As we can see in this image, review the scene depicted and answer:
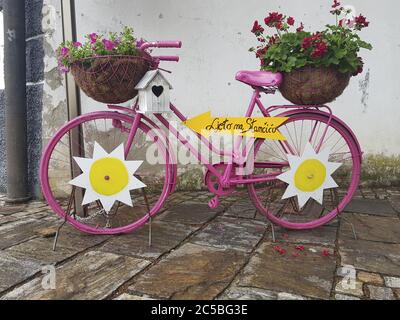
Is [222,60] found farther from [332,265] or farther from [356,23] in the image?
[332,265]

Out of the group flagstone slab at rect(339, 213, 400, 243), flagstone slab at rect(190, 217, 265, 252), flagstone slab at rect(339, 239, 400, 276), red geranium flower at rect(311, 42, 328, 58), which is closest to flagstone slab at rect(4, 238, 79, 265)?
flagstone slab at rect(190, 217, 265, 252)

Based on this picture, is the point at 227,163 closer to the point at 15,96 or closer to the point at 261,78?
the point at 261,78

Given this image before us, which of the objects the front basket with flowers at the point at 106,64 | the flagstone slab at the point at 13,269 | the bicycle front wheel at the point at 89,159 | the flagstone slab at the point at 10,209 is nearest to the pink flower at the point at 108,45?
the front basket with flowers at the point at 106,64

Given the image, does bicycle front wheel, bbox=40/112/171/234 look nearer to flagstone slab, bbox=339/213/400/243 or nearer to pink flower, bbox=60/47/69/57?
pink flower, bbox=60/47/69/57

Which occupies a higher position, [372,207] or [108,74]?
[108,74]

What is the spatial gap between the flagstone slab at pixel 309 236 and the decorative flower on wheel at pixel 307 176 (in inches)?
9.6

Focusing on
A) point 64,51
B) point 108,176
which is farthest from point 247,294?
point 64,51

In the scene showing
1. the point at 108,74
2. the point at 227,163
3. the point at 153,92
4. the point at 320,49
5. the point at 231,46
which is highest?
the point at 231,46

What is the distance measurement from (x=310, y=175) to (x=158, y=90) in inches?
50.1

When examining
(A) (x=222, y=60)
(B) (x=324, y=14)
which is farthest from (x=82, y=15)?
(B) (x=324, y=14)

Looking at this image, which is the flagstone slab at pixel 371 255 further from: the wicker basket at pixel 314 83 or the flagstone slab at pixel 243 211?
the wicker basket at pixel 314 83

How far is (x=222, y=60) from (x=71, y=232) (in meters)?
2.43

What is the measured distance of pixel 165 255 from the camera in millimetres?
2463

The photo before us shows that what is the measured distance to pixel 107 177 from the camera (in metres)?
2.68
